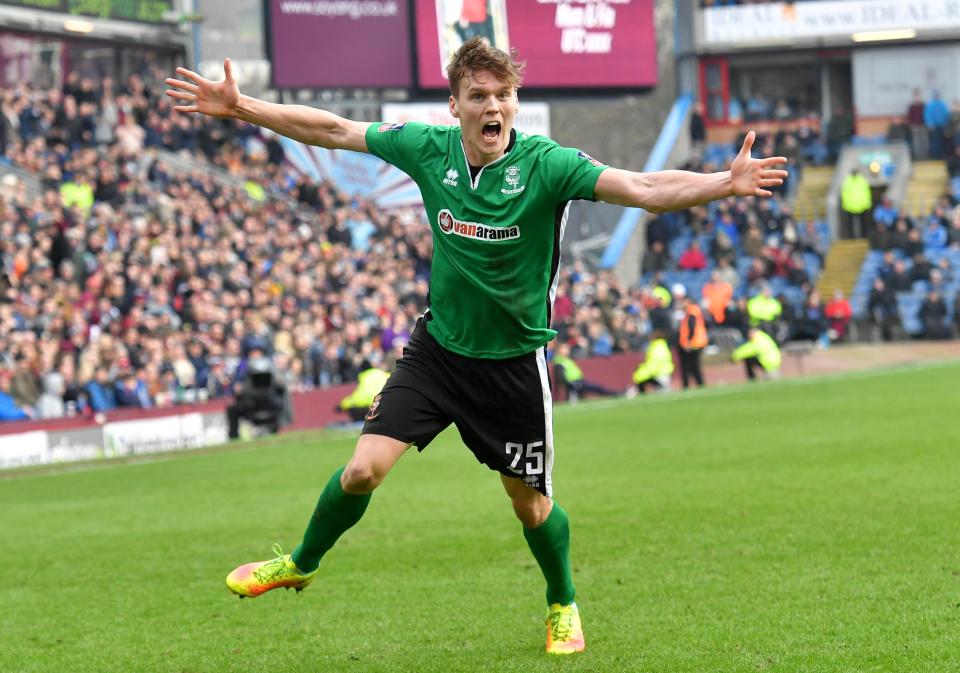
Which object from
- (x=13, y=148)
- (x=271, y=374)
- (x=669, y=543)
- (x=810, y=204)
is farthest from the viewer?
(x=810, y=204)

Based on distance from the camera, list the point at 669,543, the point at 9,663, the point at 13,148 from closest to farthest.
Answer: the point at 9,663
the point at 669,543
the point at 13,148

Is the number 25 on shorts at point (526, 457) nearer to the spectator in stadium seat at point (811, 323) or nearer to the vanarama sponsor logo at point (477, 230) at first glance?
the vanarama sponsor logo at point (477, 230)

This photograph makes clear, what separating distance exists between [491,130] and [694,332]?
1973 centimetres

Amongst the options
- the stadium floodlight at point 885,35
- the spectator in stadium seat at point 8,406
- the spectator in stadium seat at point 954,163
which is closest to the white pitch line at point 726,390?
the spectator in stadium seat at point 8,406

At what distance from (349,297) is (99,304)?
569 centimetres

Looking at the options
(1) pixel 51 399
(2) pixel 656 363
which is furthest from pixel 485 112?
(2) pixel 656 363

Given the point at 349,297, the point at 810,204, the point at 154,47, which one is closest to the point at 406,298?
the point at 349,297

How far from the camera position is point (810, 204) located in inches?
1563

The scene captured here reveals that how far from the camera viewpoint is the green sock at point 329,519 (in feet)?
20.6

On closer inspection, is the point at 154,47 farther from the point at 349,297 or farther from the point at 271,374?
the point at 271,374

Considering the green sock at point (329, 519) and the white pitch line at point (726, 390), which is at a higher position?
the green sock at point (329, 519)

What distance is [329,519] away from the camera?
6.33m

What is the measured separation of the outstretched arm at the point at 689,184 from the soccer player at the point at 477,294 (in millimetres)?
25

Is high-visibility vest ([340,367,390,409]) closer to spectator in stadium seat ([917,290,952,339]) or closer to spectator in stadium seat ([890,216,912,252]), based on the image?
spectator in stadium seat ([917,290,952,339])
